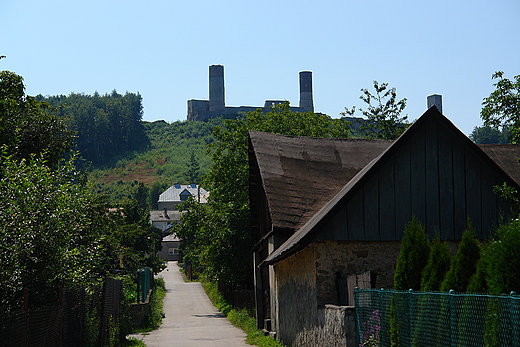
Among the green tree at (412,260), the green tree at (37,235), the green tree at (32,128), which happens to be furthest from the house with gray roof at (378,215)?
the green tree at (32,128)

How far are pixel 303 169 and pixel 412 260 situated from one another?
816 centimetres

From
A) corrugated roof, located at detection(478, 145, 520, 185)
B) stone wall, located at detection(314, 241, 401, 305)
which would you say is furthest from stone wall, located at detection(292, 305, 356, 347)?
corrugated roof, located at detection(478, 145, 520, 185)

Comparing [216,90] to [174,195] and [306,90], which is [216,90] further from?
[174,195]

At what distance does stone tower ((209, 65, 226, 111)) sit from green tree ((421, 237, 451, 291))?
178428 mm

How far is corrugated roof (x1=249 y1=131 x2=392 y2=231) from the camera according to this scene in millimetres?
17375

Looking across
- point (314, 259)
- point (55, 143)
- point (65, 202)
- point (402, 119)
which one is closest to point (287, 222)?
point (314, 259)

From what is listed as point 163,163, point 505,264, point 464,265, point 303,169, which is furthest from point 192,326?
point 163,163

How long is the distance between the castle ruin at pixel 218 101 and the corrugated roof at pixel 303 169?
165297 millimetres

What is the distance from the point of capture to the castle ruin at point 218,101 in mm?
187250

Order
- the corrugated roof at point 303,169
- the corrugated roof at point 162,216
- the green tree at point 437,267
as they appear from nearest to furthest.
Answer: the green tree at point 437,267 < the corrugated roof at point 303,169 < the corrugated roof at point 162,216

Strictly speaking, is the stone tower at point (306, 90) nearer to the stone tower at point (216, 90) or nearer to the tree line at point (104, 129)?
the stone tower at point (216, 90)

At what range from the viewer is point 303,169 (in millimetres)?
18891

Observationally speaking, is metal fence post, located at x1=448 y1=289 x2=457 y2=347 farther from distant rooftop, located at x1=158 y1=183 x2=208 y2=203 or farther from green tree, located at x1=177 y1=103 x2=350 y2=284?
distant rooftop, located at x1=158 y1=183 x2=208 y2=203

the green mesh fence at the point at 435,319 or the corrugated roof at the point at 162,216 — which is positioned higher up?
the corrugated roof at the point at 162,216
